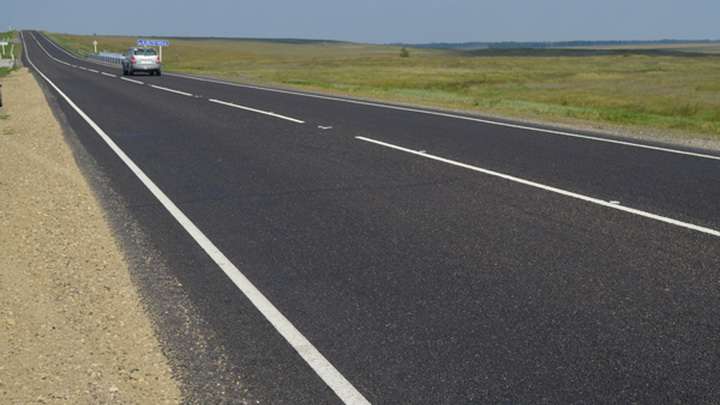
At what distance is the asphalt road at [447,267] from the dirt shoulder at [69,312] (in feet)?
0.87

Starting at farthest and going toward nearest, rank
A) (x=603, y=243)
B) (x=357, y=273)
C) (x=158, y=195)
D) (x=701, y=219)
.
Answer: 1. (x=158, y=195)
2. (x=701, y=219)
3. (x=603, y=243)
4. (x=357, y=273)

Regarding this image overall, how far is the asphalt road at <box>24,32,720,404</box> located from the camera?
12.3 ft

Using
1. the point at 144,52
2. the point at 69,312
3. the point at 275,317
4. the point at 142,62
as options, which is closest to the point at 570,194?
the point at 275,317

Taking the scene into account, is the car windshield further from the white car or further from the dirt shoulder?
the dirt shoulder

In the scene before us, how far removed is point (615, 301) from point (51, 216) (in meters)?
5.65

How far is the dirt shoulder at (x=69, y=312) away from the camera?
3693 millimetres

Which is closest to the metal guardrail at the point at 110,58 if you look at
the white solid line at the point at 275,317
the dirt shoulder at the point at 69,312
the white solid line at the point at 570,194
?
the white solid line at the point at 570,194

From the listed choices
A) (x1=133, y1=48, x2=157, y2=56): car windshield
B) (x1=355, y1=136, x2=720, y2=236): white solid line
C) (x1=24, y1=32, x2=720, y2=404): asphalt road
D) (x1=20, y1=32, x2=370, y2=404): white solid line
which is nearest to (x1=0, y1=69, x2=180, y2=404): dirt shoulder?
(x1=24, y1=32, x2=720, y2=404): asphalt road

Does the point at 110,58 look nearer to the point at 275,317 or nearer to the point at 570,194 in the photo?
the point at 570,194

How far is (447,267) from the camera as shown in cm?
545

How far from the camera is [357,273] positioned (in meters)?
5.35

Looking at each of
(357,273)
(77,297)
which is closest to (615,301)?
(357,273)

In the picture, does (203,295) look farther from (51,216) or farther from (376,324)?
(51,216)

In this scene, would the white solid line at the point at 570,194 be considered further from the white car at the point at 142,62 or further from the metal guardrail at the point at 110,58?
the metal guardrail at the point at 110,58
